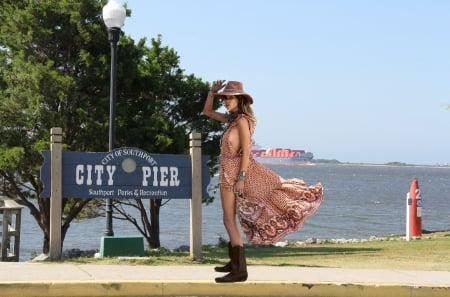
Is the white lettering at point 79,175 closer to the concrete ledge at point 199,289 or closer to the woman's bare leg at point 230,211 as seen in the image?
the concrete ledge at point 199,289

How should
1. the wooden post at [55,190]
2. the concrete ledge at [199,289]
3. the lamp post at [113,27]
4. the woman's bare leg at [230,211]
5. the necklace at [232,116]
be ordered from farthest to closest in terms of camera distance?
the lamp post at [113,27]
the wooden post at [55,190]
the concrete ledge at [199,289]
the necklace at [232,116]
the woman's bare leg at [230,211]

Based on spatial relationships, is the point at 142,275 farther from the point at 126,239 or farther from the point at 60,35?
the point at 60,35

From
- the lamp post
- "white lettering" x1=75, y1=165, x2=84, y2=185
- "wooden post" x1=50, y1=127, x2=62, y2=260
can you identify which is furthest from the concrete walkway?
the lamp post

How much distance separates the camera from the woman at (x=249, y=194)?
6.84m

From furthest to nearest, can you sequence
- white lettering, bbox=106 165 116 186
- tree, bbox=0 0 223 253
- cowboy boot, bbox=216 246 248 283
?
tree, bbox=0 0 223 253 < white lettering, bbox=106 165 116 186 < cowboy boot, bbox=216 246 248 283

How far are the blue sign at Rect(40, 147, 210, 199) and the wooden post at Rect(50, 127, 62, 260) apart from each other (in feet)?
0.28

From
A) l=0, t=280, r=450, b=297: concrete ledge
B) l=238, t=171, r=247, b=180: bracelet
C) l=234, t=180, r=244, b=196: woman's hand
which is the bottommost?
l=0, t=280, r=450, b=297: concrete ledge

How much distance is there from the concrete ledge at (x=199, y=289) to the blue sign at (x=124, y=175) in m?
2.86

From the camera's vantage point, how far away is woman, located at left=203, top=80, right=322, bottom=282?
6836 millimetres

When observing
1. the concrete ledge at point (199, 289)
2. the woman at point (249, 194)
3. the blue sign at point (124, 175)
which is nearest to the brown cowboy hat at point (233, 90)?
the woman at point (249, 194)

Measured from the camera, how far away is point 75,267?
9117mm

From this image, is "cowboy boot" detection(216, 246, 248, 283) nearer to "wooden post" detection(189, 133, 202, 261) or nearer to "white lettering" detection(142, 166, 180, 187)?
"wooden post" detection(189, 133, 202, 261)

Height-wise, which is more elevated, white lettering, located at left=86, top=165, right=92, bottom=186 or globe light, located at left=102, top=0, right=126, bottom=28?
globe light, located at left=102, top=0, right=126, bottom=28

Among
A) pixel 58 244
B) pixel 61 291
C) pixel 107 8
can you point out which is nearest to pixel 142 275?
pixel 61 291
